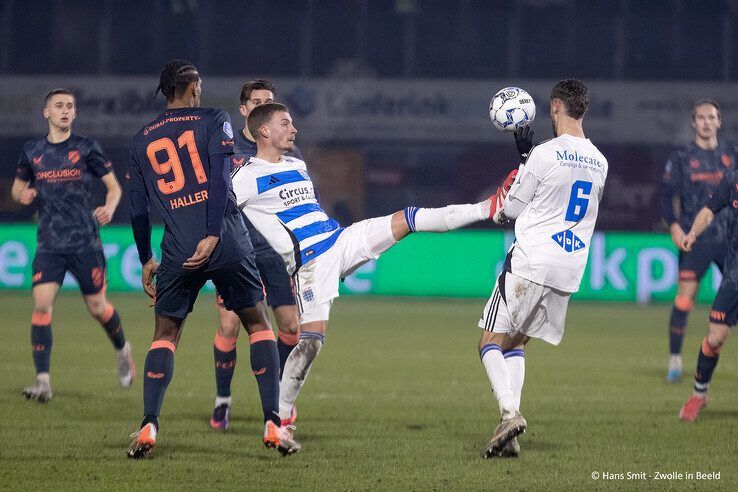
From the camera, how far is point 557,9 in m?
28.2

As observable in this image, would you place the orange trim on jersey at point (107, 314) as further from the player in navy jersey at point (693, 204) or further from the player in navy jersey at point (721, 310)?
the player in navy jersey at point (693, 204)

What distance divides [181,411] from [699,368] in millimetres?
3438

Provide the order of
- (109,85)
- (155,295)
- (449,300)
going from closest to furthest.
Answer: (155,295) < (449,300) < (109,85)

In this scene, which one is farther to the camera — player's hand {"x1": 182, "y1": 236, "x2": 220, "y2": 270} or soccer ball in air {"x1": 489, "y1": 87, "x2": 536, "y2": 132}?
soccer ball in air {"x1": 489, "y1": 87, "x2": 536, "y2": 132}

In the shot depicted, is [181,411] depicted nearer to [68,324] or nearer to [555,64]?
[68,324]

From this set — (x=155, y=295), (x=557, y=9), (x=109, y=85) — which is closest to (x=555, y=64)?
(x=557, y=9)

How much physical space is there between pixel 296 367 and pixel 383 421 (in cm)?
104

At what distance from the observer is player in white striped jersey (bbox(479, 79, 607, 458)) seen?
20.3ft

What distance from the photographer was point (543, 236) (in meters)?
6.30

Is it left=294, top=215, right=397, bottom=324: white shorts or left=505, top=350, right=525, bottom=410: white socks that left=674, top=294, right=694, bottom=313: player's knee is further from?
left=294, top=215, right=397, bottom=324: white shorts

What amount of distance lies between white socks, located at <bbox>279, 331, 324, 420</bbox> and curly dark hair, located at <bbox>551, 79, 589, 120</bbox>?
74.6 inches

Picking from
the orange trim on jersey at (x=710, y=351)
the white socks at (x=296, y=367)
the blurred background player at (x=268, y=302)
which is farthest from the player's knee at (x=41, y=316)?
the orange trim on jersey at (x=710, y=351)

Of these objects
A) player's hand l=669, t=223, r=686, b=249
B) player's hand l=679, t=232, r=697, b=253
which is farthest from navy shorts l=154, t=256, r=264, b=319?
player's hand l=669, t=223, r=686, b=249

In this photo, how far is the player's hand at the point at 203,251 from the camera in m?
5.88
